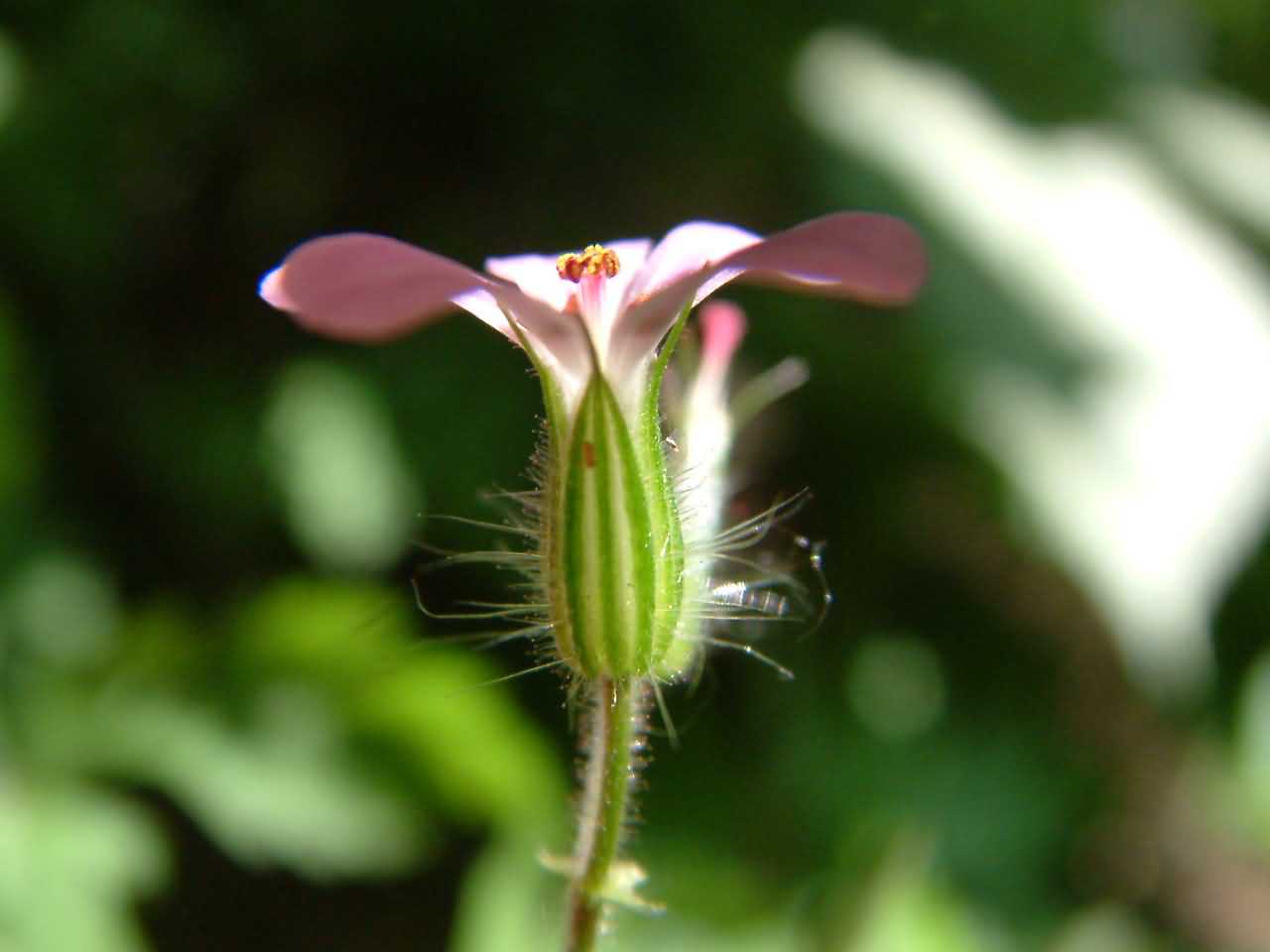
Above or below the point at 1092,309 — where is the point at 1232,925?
below

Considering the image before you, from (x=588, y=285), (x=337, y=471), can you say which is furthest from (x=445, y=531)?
(x=588, y=285)

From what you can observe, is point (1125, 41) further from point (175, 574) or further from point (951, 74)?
point (175, 574)

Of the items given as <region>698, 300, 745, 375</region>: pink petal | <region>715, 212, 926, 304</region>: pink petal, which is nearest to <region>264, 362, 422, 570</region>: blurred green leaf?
<region>698, 300, 745, 375</region>: pink petal

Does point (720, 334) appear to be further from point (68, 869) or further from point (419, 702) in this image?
point (68, 869)

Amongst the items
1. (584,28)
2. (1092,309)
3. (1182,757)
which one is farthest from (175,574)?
(1182,757)

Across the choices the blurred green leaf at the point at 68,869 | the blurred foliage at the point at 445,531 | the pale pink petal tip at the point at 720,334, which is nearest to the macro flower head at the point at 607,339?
the pale pink petal tip at the point at 720,334

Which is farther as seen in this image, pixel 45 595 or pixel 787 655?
pixel 787 655
